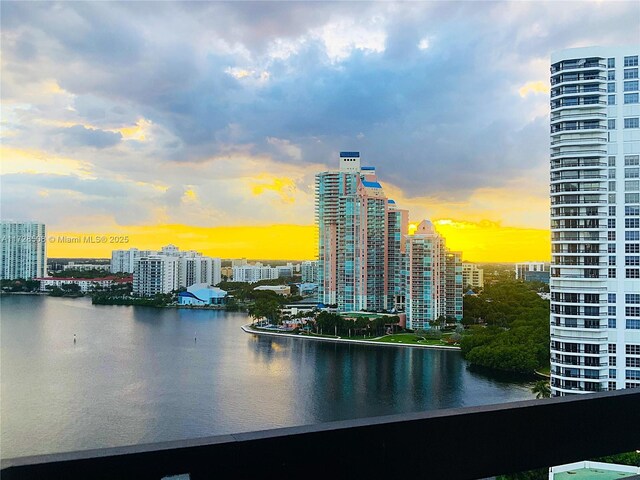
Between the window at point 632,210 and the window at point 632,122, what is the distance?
851 mm

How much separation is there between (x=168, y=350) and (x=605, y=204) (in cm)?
808

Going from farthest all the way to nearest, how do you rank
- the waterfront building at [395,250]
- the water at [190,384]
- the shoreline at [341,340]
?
1. the waterfront building at [395,250]
2. the shoreline at [341,340]
3. the water at [190,384]

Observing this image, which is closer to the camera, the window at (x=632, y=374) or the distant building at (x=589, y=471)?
the distant building at (x=589, y=471)

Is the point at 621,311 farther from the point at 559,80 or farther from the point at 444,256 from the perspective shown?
the point at 444,256

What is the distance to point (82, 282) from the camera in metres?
20.7

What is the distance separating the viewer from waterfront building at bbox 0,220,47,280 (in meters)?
17.4

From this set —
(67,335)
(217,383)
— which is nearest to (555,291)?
(217,383)

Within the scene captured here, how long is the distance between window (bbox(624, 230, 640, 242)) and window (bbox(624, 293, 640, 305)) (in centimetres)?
57

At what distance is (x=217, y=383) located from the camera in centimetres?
849

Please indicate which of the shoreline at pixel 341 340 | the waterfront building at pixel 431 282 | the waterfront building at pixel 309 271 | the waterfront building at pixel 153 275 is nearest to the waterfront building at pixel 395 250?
the waterfront building at pixel 431 282

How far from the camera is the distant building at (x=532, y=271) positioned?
18047 mm

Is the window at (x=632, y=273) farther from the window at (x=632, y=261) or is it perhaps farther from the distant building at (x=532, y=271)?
the distant building at (x=532, y=271)

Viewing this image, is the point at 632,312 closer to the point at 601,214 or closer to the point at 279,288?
the point at 601,214

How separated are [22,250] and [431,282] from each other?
1310 centimetres
